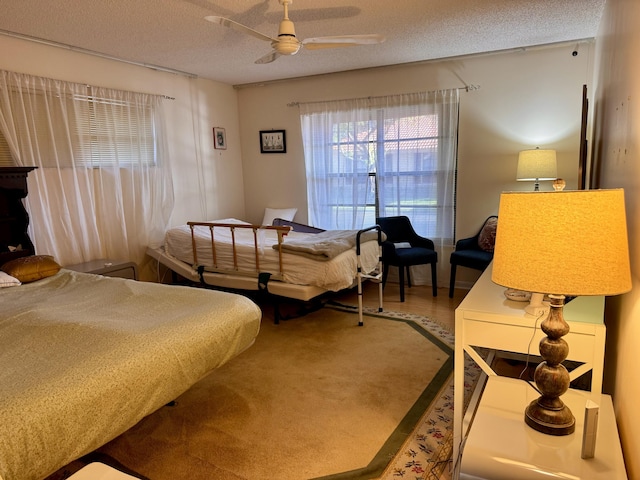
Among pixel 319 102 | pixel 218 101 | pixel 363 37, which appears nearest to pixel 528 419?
pixel 363 37

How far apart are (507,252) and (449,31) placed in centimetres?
297

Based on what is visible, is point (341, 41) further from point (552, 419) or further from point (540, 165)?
point (552, 419)

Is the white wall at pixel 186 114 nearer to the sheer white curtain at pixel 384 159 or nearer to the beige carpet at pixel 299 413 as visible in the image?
the sheer white curtain at pixel 384 159

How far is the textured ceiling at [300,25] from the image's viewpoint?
279 cm

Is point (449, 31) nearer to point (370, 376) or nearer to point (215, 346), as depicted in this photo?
point (370, 376)

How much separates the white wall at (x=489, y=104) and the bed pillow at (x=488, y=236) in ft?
0.66

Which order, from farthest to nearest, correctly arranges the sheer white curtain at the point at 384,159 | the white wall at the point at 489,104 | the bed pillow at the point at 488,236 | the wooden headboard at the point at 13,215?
the sheer white curtain at the point at 384,159
the bed pillow at the point at 488,236
the white wall at the point at 489,104
the wooden headboard at the point at 13,215

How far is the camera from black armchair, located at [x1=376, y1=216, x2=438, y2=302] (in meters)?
4.19

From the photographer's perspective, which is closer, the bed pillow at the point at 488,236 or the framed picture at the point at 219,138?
the bed pillow at the point at 488,236

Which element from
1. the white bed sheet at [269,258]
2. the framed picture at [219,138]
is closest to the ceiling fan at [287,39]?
the white bed sheet at [269,258]

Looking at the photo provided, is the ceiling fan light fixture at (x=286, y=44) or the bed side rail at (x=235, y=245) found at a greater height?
the ceiling fan light fixture at (x=286, y=44)

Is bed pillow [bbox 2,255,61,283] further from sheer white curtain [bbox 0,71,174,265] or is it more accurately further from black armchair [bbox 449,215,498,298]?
black armchair [bbox 449,215,498,298]

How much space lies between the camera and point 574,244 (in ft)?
3.26

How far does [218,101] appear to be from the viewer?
17.1ft
